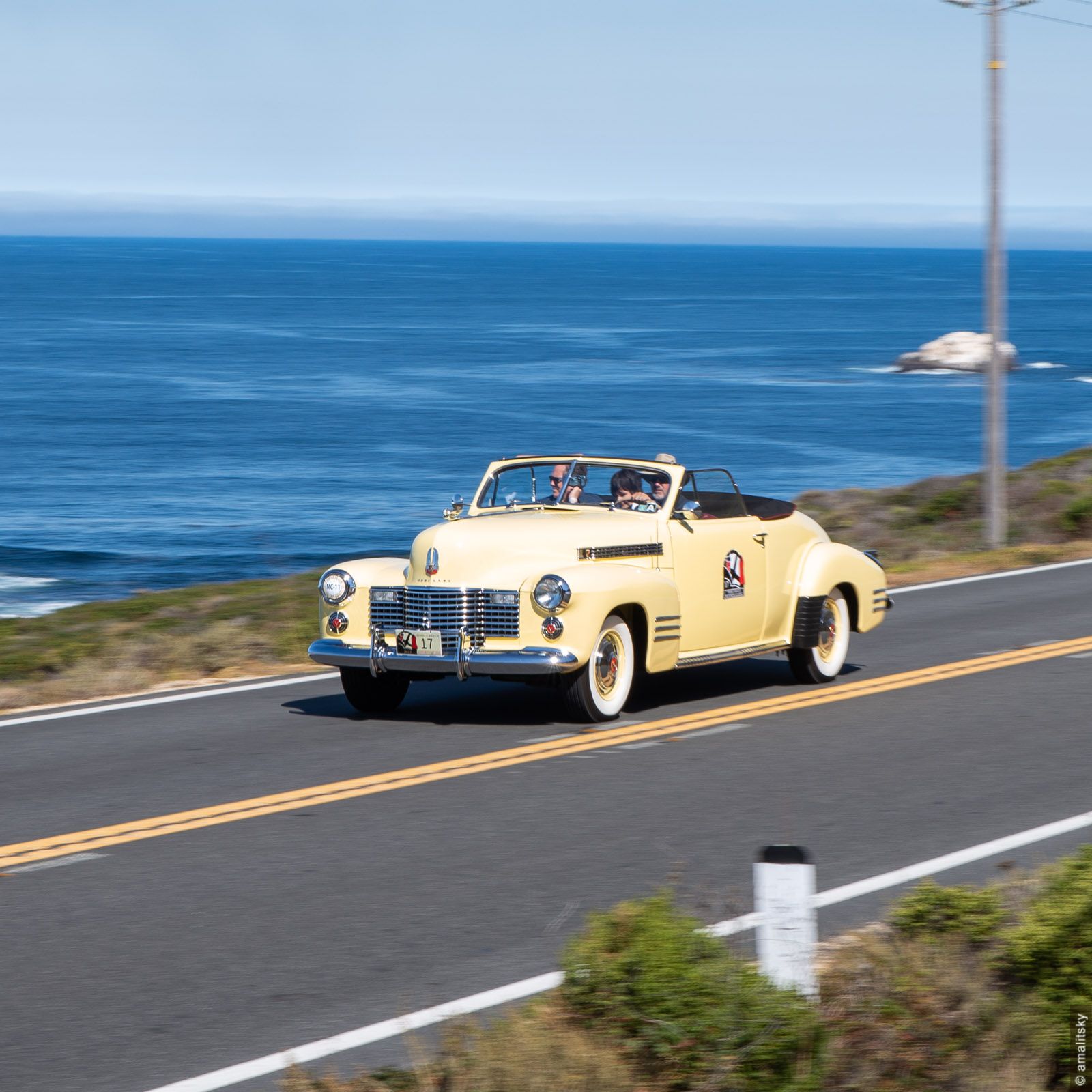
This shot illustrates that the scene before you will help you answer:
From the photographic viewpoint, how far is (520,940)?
694cm

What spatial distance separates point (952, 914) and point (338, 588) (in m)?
6.42

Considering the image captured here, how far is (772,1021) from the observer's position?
5.09 meters

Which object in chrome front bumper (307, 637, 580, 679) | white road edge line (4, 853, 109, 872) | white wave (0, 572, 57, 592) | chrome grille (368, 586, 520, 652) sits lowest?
white wave (0, 572, 57, 592)

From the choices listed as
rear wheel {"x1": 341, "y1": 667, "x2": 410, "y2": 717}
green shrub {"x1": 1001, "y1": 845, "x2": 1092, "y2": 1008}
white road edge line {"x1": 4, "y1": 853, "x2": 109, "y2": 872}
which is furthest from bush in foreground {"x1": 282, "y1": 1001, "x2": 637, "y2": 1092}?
rear wheel {"x1": 341, "y1": 667, "x2": 410, "y2": 717}

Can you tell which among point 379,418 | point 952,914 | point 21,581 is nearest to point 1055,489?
point 21,581

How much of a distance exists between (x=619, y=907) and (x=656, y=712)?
6364mm

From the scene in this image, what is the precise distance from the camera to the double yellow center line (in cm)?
867

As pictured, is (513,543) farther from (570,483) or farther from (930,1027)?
(930,1027)

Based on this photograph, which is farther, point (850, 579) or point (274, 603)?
point (274, 603)

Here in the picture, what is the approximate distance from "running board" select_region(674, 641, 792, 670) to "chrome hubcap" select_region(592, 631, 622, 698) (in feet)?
1.72

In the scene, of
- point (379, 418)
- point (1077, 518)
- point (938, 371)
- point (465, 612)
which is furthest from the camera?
point (938, 371)

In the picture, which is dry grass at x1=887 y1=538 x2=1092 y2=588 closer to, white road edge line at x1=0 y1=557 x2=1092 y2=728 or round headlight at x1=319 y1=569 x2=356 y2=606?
white road edge line at x1=0 y1=557 x2=1092 y2=728

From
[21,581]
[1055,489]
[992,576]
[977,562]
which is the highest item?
[1055,489]

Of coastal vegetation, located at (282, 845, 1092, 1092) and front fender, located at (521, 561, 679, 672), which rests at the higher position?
front fender, located at (521, 561, 679, 672)
